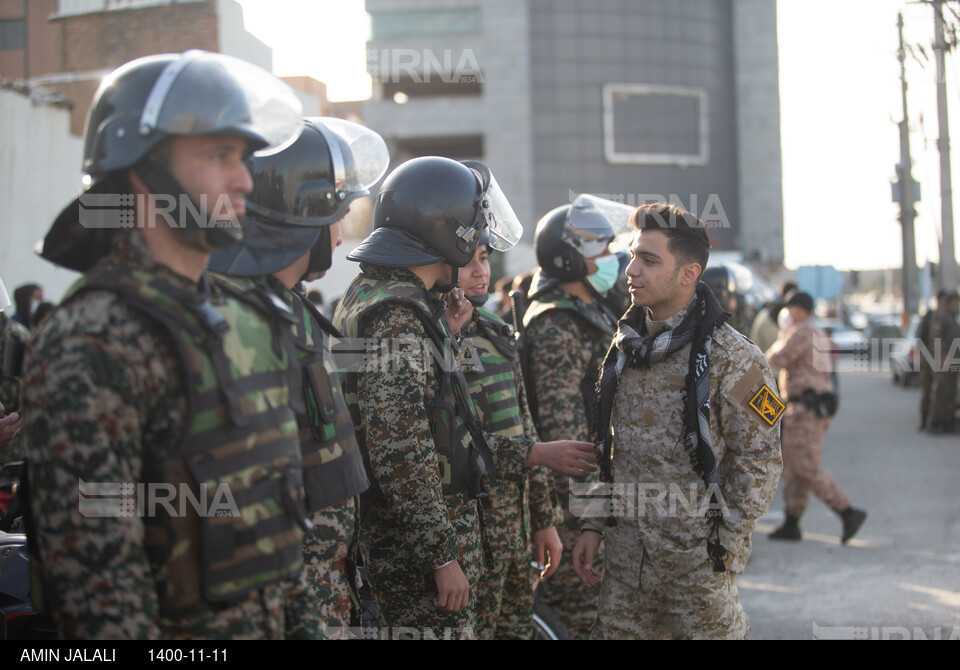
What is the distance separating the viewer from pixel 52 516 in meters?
1.46

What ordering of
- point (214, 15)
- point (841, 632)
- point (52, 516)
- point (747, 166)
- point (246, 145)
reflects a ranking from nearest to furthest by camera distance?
point (52, 516), point (246, 145), point (841, 632), point (214, 15), point (747, 166)

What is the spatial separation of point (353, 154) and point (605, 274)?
2188 millimetres

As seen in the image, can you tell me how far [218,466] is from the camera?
65.2 inches

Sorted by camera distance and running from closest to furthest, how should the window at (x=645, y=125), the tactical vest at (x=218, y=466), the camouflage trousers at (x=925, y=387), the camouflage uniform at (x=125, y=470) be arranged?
1. the camouflage uniform at (x=125, y=470)
2. the tactical vest at (x=218, y=466)
3. the camouflage trousers at (x=925, y=387)
4. the window at (x=645, y=125)

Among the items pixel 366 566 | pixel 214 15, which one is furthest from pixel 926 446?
pixel 214 15

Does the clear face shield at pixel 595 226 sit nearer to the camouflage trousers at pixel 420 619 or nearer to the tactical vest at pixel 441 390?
the tactical vest at pixel 441 390

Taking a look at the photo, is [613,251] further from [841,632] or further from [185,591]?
[185,591]

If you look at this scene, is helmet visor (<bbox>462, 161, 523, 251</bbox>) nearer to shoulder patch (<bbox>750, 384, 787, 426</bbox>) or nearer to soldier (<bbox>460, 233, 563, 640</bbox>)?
soldier (<bbox>460, 233, 563, 640</bbox>)

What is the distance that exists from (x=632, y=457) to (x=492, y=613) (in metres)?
0.85

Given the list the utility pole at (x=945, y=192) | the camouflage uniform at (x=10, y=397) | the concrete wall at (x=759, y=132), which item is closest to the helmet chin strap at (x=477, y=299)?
the camouflage uniform at (x=10, y=397)

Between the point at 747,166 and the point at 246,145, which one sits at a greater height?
the point at 747,166

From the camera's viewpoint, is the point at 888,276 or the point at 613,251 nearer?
the point at 613,251

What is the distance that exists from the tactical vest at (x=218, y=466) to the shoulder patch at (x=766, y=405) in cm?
180

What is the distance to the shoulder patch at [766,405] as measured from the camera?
2.96 meters
